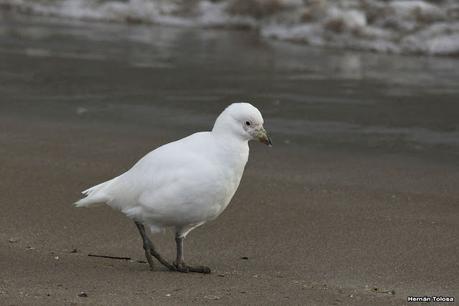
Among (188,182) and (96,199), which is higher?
(188,182)

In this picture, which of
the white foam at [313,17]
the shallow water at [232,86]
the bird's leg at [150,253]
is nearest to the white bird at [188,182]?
the bird's leg at [150,253]

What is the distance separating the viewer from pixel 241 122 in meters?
5.32

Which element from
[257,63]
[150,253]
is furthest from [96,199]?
[257,63]

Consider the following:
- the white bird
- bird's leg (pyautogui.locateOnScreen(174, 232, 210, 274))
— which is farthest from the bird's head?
bird's leg (pyautogui.locateOnScreen(174, 232, 210, 274))

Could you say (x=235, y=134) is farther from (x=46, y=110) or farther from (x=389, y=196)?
(x=46, y=110)

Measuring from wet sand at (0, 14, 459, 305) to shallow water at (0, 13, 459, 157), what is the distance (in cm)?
3

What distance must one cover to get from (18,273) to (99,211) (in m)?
1.51

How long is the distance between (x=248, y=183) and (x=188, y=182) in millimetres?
2158

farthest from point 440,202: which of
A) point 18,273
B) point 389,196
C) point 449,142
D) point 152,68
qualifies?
point 152,68

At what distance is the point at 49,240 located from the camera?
5820mm

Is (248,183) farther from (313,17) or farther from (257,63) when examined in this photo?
(313,17)

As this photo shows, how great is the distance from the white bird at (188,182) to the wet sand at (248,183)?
290 millimetres

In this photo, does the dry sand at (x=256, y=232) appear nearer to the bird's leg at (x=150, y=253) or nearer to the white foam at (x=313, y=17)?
the bird's leg at (x=150, y=253)

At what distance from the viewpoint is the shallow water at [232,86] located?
9.05 meters
